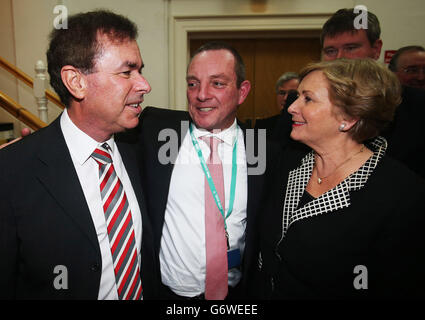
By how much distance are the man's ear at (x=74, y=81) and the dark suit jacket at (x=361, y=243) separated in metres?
1.07

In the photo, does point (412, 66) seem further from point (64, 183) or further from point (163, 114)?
point (64, 183)

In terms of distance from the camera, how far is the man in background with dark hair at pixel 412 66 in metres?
2.31

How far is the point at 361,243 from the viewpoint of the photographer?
116cm

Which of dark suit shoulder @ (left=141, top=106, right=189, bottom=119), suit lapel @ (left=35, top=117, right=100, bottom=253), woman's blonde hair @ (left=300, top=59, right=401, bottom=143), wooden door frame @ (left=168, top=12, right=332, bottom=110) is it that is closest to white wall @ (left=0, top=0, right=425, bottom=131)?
wooden door frame @ (left=168, top=12, right=332, bottom=110)

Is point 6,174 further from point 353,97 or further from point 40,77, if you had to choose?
point 40,77

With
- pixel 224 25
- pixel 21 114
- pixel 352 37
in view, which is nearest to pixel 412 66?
pixel 352 37

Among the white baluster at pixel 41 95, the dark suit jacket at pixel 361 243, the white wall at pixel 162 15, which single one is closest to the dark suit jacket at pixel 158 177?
the dark suit jacket at pixel 361 243

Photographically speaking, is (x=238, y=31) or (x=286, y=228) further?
(x=238, y=31)

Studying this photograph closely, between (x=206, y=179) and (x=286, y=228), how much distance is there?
466 millimetres

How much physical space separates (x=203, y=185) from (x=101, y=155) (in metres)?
0.54

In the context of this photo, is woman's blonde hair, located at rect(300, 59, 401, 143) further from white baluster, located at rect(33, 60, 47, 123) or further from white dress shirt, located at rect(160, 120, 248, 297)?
white baluster, located at rect(33, 60, 47, 123)

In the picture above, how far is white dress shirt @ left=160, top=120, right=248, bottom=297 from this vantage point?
4.82 feet
